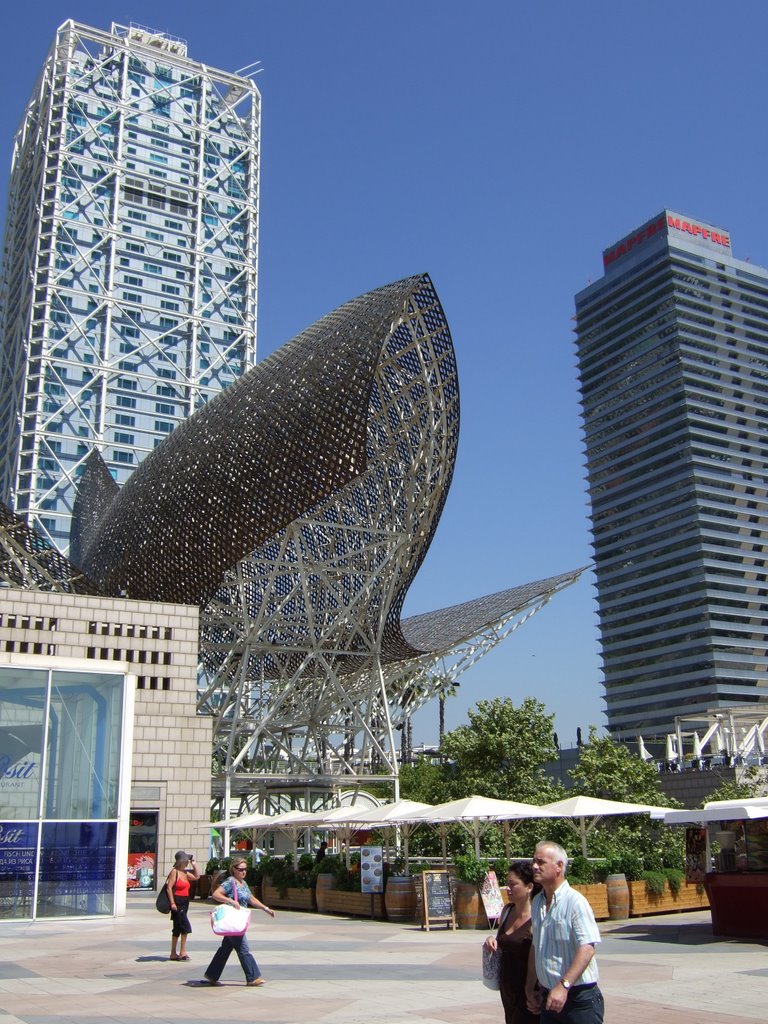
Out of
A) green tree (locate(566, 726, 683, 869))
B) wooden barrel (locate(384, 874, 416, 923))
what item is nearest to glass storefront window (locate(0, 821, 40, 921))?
wooden barrel (locate(384, 874, 416, 923))

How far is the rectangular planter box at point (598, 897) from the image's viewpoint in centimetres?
2219

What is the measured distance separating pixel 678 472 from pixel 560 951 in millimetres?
152611

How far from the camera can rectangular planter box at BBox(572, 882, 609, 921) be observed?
22.2 m

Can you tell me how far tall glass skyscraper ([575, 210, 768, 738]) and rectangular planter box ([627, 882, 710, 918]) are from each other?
406 feet

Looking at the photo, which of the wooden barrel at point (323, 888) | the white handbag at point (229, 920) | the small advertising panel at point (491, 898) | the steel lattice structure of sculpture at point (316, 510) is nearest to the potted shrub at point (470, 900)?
the small advertising panel at point (491, 898)

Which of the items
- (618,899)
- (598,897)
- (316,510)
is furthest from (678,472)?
(598,897)

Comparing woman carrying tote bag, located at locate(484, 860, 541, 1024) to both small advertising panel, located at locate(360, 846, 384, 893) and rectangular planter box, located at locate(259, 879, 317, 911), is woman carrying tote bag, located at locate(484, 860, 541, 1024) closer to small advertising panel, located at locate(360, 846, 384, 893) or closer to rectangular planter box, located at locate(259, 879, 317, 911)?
small advertising panel, located at locate(360, 846, 384, 893)

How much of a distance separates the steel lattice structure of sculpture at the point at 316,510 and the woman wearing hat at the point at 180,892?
28.3 meters

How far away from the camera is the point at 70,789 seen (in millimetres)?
22766

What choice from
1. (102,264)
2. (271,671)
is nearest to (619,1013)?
(271,671)

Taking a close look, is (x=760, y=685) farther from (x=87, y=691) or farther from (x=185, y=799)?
(x=87, y=691)

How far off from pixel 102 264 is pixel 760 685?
103m

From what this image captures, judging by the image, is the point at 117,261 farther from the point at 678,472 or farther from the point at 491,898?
the point at 491,898

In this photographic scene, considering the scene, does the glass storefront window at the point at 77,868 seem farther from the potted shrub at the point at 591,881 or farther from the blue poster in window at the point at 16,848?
the potted shrub at the point at 591,881
